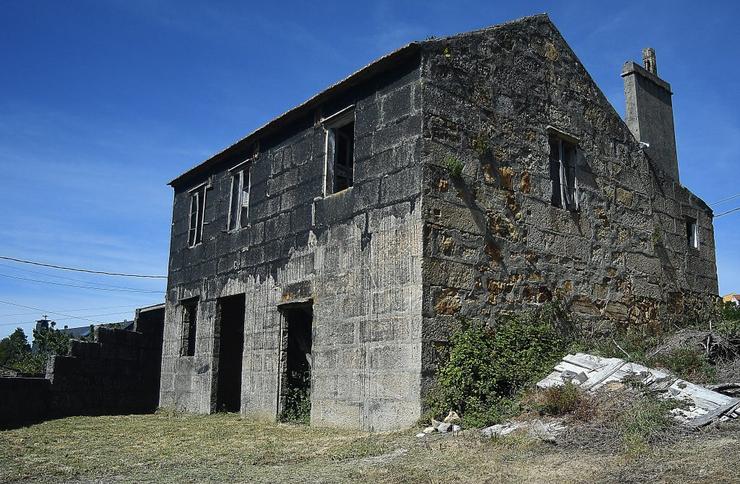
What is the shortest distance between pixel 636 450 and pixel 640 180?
881 centimetres

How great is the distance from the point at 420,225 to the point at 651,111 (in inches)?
311

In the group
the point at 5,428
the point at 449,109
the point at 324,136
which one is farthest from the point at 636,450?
the point at 5,428

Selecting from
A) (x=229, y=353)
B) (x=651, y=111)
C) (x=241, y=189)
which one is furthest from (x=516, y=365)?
(x=651, y=111)

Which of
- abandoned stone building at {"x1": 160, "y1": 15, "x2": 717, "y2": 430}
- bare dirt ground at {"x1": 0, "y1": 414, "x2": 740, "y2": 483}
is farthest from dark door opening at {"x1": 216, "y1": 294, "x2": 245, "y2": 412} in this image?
bare dirt ground at {"x1": 0, "y1": 414, "x2": 740, "y2": 483}

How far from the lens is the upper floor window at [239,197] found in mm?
14320

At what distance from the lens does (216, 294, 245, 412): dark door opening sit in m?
14.5

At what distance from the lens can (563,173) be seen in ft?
40.4

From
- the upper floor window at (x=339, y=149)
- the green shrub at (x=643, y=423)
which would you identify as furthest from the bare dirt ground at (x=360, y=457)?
the upper floor window at (x=339, y=149)

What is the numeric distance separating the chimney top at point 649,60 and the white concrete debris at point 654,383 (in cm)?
839

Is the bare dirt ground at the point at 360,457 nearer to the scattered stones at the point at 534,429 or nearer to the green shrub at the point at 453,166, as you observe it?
the scattered stones at the point at 534,429

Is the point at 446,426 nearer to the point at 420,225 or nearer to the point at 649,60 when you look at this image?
the point at 420,225

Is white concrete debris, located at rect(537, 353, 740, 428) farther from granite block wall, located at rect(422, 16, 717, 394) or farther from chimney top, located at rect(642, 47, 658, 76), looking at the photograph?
chimney top, located at rect(642, 47, 658, 76)

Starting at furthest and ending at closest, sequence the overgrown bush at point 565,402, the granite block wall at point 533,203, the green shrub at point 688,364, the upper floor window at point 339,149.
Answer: the upper floor window at point 339,149, the granite block wall at point 533,203, the green shrub at point 688,364, the overgrown bush at point 565,402

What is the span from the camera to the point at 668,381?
26.1ft
